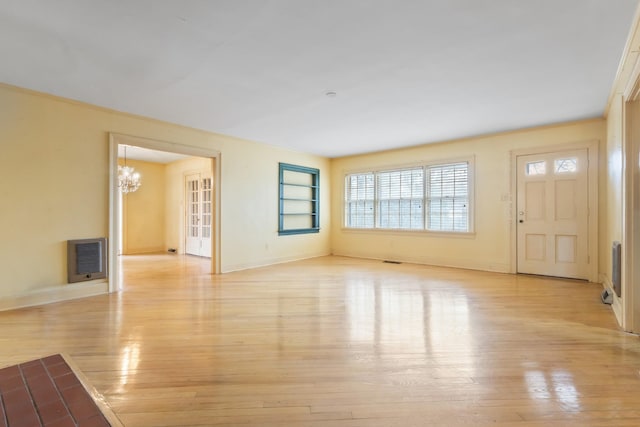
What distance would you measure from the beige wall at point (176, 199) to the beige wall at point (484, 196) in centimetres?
529

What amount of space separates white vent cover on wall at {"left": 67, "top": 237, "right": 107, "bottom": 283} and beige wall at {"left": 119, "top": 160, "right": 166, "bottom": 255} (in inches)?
183

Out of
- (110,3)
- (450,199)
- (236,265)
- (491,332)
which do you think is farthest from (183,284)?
(450,199)

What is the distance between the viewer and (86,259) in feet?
13.1

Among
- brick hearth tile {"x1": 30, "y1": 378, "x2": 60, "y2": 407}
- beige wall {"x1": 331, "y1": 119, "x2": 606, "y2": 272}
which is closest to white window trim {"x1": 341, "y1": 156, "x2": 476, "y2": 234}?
beige wall {"x1": 331, "y1": 119, "x2": 606, "y2": 272}

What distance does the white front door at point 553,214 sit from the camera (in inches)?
188

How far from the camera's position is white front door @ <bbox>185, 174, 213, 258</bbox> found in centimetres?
787

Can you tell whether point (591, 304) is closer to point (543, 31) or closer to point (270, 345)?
point (543, 31)

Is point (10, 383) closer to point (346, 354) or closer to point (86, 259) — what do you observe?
point (346, 354)

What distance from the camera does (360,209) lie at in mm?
7523

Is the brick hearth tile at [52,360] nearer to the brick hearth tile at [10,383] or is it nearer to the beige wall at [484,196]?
the brick hearth tile at [10,383]

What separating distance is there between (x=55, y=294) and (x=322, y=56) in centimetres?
418

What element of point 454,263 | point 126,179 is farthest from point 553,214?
point 126,179

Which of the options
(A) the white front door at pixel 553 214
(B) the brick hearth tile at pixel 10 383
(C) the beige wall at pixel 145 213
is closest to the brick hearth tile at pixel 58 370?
(B) the brick hearth tile at pixel 10 383

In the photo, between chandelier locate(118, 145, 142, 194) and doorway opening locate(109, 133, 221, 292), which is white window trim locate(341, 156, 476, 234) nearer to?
doorway opening locate(109, 133, 221, 292)
